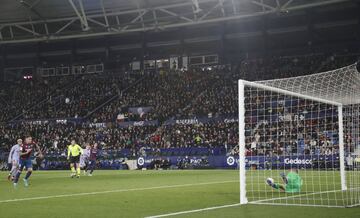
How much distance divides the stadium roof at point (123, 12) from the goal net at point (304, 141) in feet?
24.5

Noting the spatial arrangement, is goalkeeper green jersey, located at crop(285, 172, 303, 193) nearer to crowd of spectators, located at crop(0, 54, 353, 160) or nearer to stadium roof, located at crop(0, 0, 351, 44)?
crowd of spectators, located at crop(0, 54, 353, 160)

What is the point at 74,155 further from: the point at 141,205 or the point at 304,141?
the point at 141,205

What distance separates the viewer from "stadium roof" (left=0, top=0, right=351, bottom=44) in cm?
3823

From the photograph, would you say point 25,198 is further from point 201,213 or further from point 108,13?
point 108,13

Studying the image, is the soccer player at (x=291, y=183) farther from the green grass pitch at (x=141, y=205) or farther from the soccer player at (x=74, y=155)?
the soccer player at (x=74, y=155)

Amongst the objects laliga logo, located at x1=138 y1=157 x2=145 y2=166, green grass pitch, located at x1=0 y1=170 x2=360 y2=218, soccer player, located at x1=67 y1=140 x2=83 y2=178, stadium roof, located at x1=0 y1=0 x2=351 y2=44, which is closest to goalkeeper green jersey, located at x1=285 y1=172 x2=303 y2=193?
green grass pitch, located at x1=0 y1=170 x2=360 y2=218

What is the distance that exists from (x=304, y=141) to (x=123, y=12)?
54.4ft

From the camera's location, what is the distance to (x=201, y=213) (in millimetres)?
11586

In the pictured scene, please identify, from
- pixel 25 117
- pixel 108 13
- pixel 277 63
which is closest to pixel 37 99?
pixel 25 117

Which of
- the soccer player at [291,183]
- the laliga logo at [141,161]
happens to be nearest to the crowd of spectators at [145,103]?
the laliga logo at [141,161]

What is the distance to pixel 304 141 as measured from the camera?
3122 cm

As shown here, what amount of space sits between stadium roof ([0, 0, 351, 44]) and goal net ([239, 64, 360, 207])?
746cm

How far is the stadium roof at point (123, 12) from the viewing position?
38234mm

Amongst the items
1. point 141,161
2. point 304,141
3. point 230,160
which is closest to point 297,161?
point 304,141
